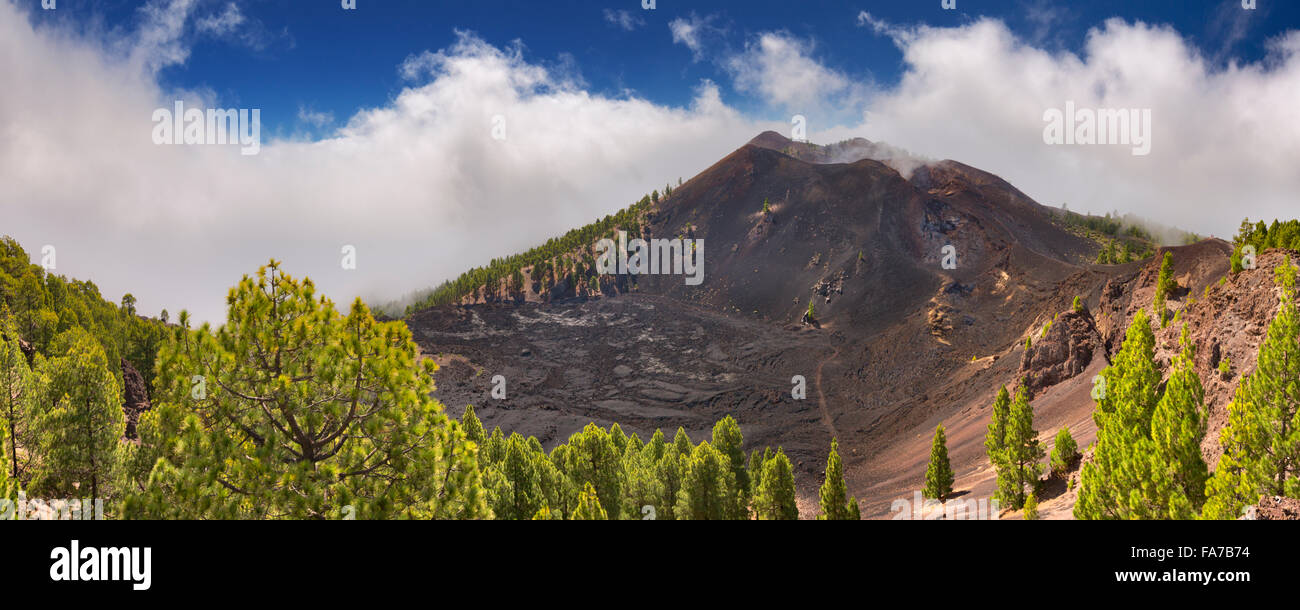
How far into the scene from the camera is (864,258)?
11338 cm

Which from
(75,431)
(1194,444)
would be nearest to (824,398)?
(1194,444)

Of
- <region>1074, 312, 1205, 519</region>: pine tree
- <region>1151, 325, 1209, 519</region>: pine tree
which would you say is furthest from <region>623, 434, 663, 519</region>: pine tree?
<region>1151, 325, 1209, 519</region>: pine tree

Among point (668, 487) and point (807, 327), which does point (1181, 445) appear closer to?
point (668, 487)

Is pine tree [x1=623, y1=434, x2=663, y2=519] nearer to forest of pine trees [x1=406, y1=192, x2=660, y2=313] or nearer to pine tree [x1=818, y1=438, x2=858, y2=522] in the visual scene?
pine tree [x1=818, y1=438, x2=858, y2=522]

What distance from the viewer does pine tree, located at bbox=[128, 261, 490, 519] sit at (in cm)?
982

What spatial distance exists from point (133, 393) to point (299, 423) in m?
57.4

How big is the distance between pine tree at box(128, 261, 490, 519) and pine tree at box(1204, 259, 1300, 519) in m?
15.9

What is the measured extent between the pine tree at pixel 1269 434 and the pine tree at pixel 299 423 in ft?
52.2

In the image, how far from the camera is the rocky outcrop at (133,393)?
4922 cm

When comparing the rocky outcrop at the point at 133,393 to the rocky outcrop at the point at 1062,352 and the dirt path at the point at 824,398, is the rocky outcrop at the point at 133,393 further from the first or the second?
the rocky outcrop at the point at 1062,352

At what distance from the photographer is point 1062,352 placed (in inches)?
2153
